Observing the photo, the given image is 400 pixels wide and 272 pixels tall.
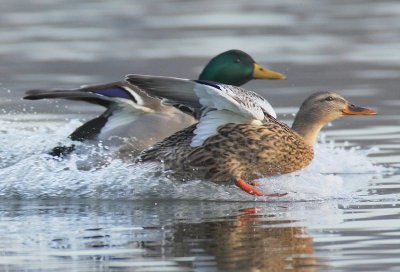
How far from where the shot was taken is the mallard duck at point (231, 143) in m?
10.4

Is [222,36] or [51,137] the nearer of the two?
[51,137]

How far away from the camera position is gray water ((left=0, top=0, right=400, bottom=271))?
8.30m

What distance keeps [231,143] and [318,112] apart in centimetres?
96

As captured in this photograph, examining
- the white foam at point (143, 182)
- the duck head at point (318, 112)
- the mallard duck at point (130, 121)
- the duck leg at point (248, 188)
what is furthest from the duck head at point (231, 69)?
the duck leg at point (248, 188)

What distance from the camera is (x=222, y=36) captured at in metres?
19.5

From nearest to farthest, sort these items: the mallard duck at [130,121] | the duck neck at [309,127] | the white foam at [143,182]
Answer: the white foam at [143,182] → the duck neck at [309,127] → the mallard duck at [130,121]

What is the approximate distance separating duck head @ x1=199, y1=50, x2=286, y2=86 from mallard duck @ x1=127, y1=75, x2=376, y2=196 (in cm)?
161

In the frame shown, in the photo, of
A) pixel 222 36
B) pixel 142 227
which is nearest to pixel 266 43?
pixel 222 36

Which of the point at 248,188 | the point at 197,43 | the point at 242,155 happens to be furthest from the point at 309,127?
the point at 197,43

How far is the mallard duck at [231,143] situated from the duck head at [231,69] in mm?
1606

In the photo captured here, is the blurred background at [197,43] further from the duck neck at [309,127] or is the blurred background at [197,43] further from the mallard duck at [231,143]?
the mallard duck at [231,143]

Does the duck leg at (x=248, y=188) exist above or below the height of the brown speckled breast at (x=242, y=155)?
below

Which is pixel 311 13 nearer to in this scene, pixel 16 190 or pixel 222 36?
pixel 222 36

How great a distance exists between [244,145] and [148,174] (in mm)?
734
